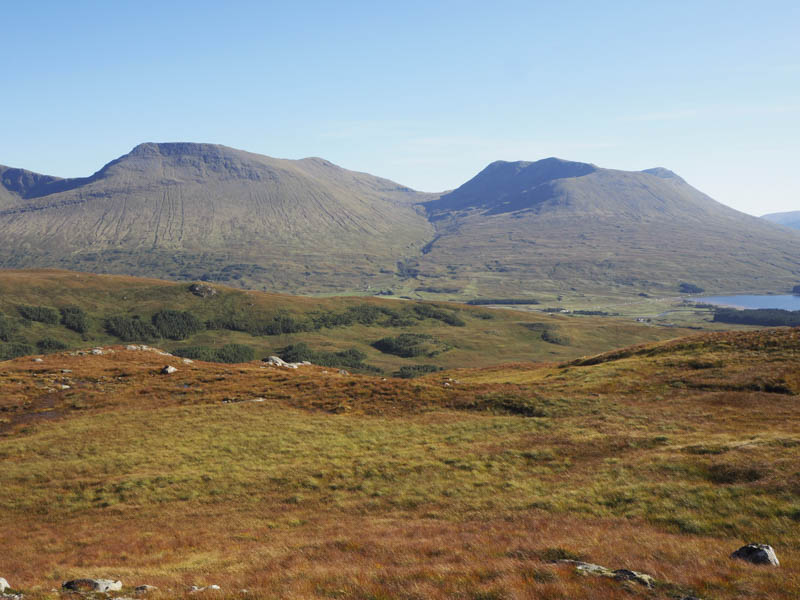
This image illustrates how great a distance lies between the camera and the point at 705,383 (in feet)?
160

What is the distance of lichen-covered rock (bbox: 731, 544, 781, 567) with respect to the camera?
16312 mm

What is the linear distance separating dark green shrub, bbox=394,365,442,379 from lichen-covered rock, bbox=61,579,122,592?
16559 cm

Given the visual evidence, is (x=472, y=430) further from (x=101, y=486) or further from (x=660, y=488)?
(x=101, y=486)

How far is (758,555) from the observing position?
650 inches

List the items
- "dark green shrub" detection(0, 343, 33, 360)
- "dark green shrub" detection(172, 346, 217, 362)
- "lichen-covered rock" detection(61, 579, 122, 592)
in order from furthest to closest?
"dark green shrub" detection(172, 346, 217, 362) → "dark green shrub" detection(0, 343, 33, 360) → "lichen-covered rock" detection(61, 579, 122, 592)

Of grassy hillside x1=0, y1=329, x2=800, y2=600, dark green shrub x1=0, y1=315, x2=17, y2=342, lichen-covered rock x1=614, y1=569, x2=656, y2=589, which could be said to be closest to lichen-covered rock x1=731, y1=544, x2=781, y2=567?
grassy hillside x1=0, y1=329, x2=800, y2=600

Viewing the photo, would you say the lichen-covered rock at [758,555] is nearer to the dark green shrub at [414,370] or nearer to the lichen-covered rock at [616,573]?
the lichen-covered rock at [616,573]

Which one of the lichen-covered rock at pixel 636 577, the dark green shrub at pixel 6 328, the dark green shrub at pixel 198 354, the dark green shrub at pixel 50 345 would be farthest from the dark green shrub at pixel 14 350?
the lichen-covered rock at pixel 636 577

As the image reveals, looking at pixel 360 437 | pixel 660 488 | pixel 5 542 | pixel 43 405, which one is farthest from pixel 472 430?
pixel 43 405

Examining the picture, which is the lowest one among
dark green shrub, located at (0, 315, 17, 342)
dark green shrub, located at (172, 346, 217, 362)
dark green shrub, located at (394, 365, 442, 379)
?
dark green shrub, located at (394, 365, 442, 379)

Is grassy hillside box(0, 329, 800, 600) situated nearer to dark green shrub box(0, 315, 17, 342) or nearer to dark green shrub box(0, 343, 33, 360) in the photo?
dark green shrub box(0, 343, 33, 360)

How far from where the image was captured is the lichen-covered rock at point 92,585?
1711 cm

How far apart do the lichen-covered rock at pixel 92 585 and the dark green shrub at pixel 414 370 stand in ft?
543

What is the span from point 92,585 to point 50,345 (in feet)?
708
